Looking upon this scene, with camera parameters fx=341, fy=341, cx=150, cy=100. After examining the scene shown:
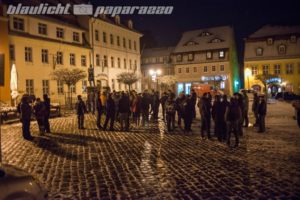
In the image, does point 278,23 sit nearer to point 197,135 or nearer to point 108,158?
point 197,135

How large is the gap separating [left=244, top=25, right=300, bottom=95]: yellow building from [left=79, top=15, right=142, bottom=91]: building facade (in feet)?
61.5

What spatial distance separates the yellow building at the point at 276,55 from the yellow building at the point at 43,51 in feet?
91.4

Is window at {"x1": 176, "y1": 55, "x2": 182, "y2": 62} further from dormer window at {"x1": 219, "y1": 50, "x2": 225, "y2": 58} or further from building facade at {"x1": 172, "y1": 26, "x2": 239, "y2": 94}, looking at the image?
dormer window at {"x1": 219, "y1": 50, "x2": 225, "y2": 58}

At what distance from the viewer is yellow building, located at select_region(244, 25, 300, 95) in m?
54.2

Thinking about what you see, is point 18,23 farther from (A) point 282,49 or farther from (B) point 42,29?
(A) point 282,49

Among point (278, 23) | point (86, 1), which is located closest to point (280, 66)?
point (278, 23)

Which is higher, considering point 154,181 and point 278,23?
point 278,23

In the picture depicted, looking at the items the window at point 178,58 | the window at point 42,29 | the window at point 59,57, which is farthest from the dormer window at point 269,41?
the window at point 42,29

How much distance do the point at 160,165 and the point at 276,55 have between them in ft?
168

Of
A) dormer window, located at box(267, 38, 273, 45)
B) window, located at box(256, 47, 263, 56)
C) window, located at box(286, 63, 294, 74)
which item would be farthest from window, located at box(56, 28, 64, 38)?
window, located at box(286, 63, 294, 74)

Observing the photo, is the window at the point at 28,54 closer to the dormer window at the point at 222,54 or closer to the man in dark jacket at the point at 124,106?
the man in dark jacket at the point at 124,106

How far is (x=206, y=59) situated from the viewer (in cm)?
5997

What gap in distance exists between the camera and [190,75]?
61750 millimetres

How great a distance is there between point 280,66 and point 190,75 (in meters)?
15.3
